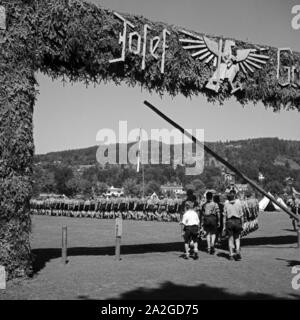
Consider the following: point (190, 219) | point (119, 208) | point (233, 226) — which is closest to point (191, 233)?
point (190, 219)

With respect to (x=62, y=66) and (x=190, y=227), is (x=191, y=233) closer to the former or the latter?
(x=190, y=227)

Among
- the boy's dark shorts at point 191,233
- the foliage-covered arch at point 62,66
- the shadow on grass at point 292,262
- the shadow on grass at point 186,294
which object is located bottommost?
the shadow on grass at point 292,262

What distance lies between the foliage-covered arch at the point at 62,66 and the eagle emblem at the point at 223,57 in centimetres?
11

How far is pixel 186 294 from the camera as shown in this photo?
753cm

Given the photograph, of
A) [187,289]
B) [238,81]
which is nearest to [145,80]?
[238,81]

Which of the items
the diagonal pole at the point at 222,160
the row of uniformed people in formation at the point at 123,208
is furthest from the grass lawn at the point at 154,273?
the row of uniformed people in formation at the point at 123,208

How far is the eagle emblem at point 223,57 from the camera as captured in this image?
1156cm

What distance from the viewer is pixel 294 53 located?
1350 centimetres

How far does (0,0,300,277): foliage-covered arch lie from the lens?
343 inches

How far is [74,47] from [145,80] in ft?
6.65

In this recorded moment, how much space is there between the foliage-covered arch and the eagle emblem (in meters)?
0.11

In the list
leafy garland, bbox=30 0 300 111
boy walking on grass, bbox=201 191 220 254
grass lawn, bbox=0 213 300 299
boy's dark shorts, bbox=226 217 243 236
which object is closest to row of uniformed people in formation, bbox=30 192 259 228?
grass lawn, bbox=0 213 300 299

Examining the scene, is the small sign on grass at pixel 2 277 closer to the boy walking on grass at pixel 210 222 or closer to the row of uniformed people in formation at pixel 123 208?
the boy walking on grass at pixel 210 222

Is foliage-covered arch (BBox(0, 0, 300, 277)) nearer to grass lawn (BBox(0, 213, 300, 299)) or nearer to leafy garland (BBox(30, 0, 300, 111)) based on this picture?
leafy garland (BBox(30, 0, 300, 111))
